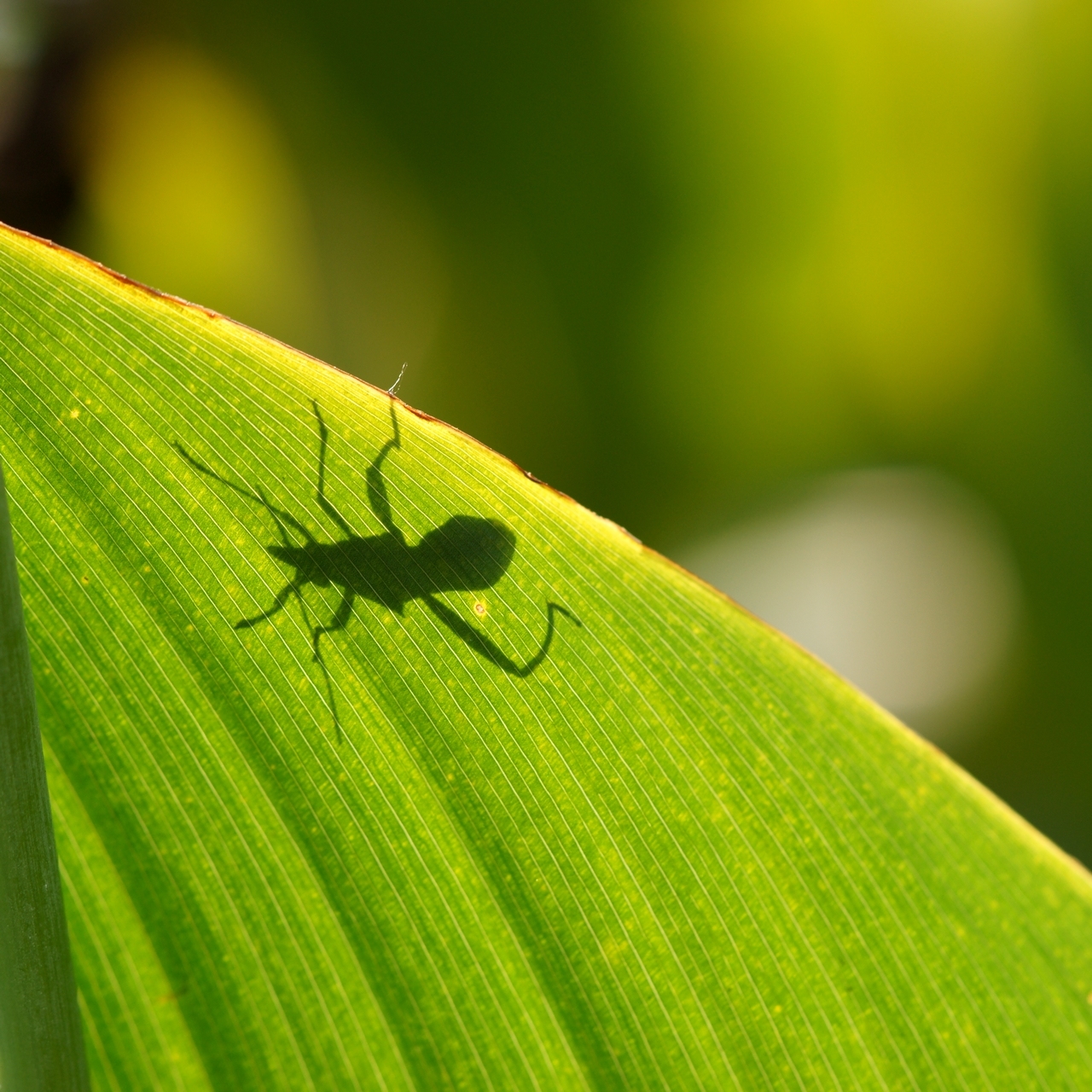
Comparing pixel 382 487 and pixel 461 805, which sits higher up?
pixel 382 487

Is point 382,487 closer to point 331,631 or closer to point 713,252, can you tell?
point 331,631

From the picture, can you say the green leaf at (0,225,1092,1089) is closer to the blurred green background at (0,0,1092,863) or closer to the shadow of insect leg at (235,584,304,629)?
the shadow of insect leg at (235,584,304,629)

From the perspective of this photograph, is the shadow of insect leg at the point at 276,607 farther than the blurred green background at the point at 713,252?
No

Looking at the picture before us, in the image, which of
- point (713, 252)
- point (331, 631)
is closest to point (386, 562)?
point (331, 631)

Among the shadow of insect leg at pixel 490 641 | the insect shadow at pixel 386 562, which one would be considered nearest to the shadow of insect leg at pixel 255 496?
the insect shadow at pixel 386 562

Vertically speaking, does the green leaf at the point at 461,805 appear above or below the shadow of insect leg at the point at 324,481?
below

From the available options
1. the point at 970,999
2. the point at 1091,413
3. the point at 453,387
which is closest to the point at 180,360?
the point at 970,999

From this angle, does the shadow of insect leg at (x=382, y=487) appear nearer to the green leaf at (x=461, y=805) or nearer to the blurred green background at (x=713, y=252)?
the green leaf at (x=461, y=805)
